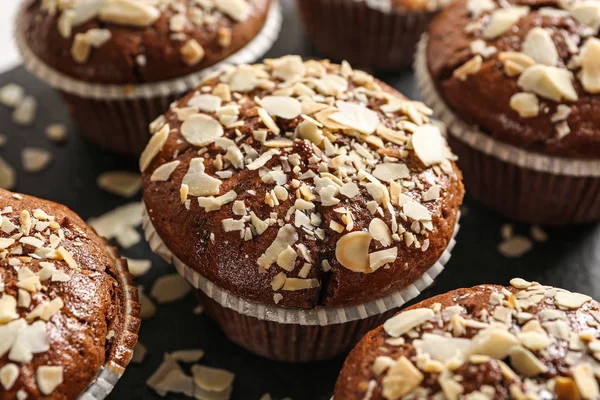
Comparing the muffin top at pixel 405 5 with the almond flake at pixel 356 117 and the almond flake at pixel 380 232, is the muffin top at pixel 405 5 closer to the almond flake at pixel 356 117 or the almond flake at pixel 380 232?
the almond flake at pixel 356 117

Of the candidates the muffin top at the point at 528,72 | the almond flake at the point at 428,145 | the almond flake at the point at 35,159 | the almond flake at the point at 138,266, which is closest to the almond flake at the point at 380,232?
the almond flake at the point at 428,145

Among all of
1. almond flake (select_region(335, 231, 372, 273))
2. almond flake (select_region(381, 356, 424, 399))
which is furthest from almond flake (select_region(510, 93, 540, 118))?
almond flake (select_region(381, 356, 424, 399))

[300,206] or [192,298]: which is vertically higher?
[300,206]

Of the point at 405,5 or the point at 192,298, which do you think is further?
the point at 405,5

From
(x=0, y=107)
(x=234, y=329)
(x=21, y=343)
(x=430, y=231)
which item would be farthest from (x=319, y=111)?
(x=0, y=107)

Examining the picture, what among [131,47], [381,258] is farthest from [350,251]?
[131,47]

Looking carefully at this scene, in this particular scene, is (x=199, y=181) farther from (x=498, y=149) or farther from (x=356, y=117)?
(x=498, y=149)

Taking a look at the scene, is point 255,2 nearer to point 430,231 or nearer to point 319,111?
point 319,111
